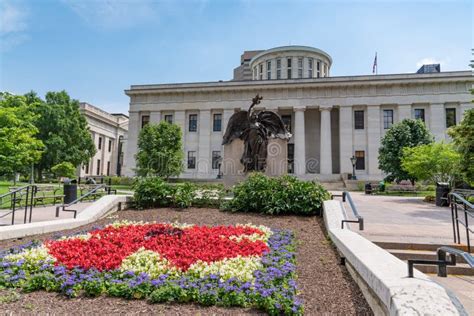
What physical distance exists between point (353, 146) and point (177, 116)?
26939 millimetres

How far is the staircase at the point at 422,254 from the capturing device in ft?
15.2

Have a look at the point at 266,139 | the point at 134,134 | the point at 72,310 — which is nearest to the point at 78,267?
the point at 72,310

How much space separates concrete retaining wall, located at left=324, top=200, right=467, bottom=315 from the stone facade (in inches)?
2232

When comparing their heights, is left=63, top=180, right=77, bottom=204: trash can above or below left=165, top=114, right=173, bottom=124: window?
below

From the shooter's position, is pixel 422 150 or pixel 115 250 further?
pixel 422 150

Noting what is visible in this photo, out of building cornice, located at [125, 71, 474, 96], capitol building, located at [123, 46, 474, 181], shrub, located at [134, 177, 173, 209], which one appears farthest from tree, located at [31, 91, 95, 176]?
shrub, located at [134, 177, 173, 209]

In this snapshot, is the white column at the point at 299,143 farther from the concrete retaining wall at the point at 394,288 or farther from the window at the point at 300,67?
the concrete retaining wall at the point at 394,288

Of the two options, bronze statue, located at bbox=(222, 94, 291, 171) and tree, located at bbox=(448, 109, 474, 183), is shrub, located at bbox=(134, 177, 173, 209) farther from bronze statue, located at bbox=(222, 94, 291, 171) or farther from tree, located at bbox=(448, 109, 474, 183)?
tree, located at bbox=(448, 109, 474, 183)

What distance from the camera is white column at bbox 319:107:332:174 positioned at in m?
41.7

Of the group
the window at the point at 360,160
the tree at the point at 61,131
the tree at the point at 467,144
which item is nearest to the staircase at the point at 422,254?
the tree at the point at 467,144

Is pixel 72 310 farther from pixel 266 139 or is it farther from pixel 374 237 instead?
pixel 266 139

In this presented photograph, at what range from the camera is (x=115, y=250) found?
5078 millimetres

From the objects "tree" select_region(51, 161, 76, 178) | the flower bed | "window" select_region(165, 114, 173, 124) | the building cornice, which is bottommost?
the flower bed

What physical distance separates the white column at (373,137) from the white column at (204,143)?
2309 cm
